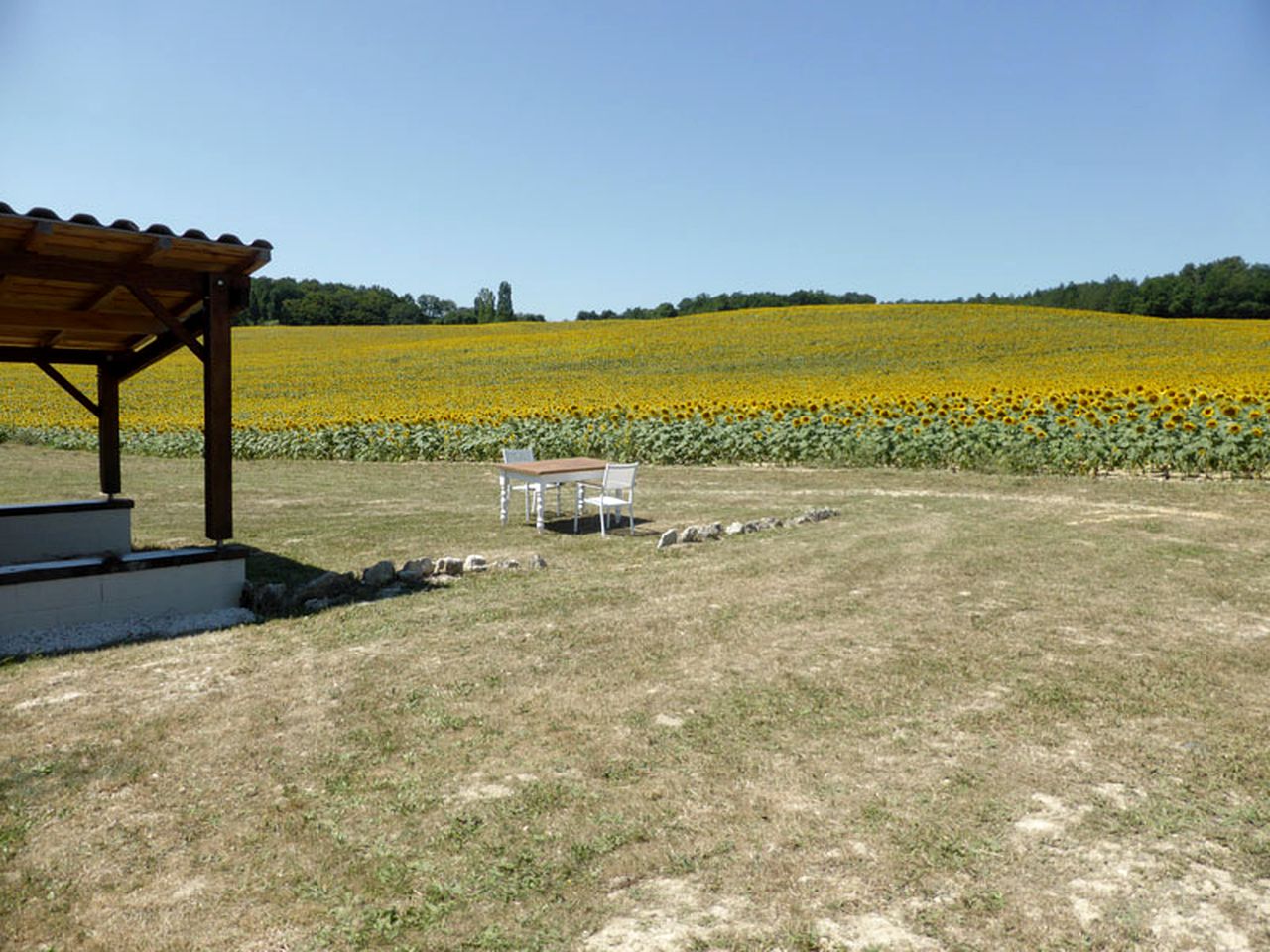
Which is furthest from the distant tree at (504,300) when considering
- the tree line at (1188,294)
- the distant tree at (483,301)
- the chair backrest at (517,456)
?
the chair backrest at (517,456)

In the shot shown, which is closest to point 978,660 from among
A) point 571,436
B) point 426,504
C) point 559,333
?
point 426,504

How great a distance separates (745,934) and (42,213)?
578 cm

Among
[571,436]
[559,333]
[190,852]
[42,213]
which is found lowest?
[190,852]

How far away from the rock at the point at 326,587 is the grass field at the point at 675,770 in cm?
50

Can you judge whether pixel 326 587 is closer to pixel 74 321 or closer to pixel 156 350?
pixel 156 350

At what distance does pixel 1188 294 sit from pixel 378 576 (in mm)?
68338

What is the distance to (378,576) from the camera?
23.4 feet

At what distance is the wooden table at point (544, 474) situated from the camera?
406 inches

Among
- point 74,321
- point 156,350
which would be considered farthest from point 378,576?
point 74,321

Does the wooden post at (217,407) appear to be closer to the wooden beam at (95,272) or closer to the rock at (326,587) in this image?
the wooden beam at (95,272)

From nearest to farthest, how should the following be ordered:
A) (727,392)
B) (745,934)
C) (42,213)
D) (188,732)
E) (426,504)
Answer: (745,934), (188,732), (42,213), (426,504), (727,392)

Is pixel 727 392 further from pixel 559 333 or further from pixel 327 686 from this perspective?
pixel 559 333

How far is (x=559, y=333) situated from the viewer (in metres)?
48.7

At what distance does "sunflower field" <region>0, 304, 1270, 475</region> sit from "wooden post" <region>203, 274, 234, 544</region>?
11.5 meters
